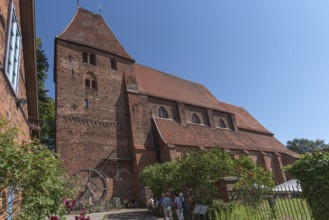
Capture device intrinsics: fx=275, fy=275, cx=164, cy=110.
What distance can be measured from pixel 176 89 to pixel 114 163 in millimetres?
14978

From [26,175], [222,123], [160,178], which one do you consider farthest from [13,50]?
[222,123]

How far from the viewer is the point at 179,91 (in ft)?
115

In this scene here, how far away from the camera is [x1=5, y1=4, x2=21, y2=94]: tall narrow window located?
611 cm

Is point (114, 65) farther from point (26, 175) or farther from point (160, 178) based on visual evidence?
point (26, 175)

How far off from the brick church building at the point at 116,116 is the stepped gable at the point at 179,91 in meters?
0.21

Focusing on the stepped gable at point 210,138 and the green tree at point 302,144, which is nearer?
the stepped gable at point 210,138

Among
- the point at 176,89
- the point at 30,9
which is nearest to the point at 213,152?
the point at 30,9

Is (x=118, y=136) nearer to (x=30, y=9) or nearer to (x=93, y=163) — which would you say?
(x=93, y=163)

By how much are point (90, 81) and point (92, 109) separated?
2.85m

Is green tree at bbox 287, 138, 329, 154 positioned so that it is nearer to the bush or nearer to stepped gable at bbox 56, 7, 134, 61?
stepped gable at bbox 56, 7, 134, 61

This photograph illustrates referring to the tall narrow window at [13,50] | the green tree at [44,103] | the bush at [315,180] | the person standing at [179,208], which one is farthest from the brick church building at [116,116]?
the bush at [315,180]

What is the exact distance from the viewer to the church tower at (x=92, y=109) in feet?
72.3

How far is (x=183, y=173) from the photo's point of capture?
12.9 meters

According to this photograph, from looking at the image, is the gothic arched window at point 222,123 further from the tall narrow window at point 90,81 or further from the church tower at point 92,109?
the tall narrow window at point 90,81
